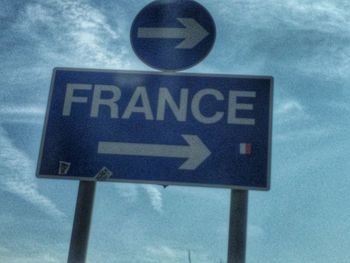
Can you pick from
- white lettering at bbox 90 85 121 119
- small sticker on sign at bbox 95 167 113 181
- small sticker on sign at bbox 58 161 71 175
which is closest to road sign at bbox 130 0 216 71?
white lettering at bbox 90 85 121 119

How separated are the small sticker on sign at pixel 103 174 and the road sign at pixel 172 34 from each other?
88 centimetres

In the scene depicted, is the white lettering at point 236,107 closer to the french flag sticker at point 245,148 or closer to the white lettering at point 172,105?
the french flag sticker at point 245,148

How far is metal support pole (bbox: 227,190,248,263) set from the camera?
2.65 m

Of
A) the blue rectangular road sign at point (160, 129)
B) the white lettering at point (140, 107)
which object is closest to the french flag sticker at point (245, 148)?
the blue rectangular road sign at point (160, 129)

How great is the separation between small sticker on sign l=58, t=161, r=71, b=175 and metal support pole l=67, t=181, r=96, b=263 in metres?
0.14

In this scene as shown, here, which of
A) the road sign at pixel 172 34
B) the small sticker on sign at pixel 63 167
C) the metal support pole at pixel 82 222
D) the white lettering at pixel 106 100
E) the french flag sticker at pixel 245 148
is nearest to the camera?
the metal support pole at pixel 82 222

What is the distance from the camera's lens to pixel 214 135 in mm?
3023

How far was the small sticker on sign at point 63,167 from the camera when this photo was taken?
305cm

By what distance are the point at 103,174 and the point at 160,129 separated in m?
0.50

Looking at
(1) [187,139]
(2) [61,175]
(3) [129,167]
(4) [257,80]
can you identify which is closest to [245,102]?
(4) [257,80]

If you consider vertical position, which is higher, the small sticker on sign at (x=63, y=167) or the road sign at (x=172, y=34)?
the road sign at (x=172, y=34)

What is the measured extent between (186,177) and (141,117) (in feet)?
1.79

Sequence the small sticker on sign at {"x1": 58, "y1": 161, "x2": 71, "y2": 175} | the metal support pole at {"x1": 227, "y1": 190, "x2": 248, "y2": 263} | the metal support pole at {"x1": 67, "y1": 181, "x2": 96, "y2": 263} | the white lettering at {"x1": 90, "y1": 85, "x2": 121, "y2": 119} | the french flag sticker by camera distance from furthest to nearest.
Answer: the white lettering at {"x1": 90, "y1": 85, "x2": 121, "y2": 119} < the small sticker on sign at {"x1": 58, "y1": 161, "x2": 71, "y2": 175} < the french flag sticker < the metal support pole at {"x1": 67, "y1": 181, "x2": 96, "y2": 263} < the metal support pole at {"x1": 227, "y1": 190, "x2": 248, "y2": 263}

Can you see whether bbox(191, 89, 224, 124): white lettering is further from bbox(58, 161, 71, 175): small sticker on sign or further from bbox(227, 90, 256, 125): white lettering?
bbox(58, 161, 71, 175): small sticker on sign
